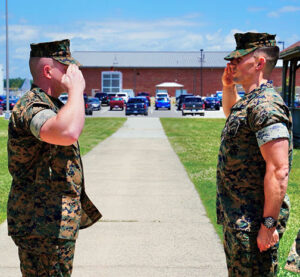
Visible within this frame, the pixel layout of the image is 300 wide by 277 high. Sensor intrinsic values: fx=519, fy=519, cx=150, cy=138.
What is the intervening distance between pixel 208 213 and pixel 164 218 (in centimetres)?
69

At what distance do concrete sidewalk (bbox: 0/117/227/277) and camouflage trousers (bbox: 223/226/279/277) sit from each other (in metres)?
2.14

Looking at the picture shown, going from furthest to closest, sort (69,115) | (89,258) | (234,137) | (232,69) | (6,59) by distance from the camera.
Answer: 1. (6,59)
2. (89,258)
3. (232,69)
4. (234,137)
5. (69,115)

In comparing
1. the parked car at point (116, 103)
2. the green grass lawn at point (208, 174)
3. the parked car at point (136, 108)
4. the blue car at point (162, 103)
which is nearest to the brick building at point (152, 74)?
the blue car at point (162, 103)

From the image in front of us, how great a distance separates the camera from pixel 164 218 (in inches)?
293

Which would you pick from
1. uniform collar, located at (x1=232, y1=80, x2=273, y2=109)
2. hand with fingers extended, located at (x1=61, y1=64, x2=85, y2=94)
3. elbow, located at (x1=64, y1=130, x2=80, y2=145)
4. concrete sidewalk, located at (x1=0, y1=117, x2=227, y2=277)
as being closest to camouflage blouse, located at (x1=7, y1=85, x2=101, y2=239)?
hand with fingers extended, located at (x1=61, y1=64, x2=85, y2=94)

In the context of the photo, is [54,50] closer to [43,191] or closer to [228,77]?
[43,191]

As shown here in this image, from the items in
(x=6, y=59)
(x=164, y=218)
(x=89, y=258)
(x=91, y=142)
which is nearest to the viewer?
(x=89, y=258)

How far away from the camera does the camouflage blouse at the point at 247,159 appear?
2982mm

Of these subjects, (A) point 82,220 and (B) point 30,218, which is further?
(A) point 82,220

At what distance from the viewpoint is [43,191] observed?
305 centimetres

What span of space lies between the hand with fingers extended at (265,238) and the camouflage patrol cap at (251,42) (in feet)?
3.44

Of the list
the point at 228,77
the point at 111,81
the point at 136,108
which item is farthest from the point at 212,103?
the point at 228,77

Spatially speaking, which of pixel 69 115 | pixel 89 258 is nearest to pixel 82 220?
pixel 69 115

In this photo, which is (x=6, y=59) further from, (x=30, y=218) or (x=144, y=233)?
(x=30, y=218)
